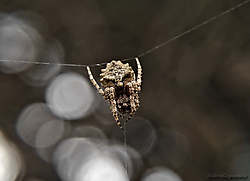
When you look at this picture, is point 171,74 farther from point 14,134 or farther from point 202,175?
point 14,134

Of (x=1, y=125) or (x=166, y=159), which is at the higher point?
(x=1, y=125)

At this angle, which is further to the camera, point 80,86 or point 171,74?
point 80,86

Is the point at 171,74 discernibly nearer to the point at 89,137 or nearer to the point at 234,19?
the point at 234,19

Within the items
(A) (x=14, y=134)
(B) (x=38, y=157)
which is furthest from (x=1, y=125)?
(B) (x=38, y=157)

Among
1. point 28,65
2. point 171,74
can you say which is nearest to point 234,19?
point 171,74

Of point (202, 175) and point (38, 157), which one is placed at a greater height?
point (38, 157)

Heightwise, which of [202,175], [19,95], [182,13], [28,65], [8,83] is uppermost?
[182,13]

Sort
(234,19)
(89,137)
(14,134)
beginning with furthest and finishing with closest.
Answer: (89,137), (14,134), (234,19)

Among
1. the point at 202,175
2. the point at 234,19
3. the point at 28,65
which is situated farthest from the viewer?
the point at 202,175

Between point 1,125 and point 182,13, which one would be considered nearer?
point 182,13
